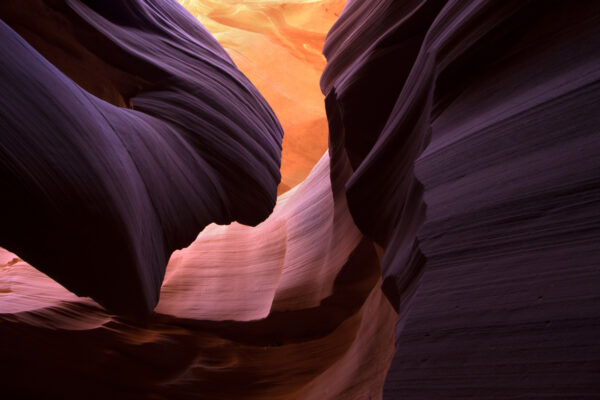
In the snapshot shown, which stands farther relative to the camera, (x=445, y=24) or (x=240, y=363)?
(x=240, y=363)

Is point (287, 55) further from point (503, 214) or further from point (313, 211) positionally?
point (503, 214)

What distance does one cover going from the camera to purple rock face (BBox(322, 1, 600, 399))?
888mm

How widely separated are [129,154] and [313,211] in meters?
2.16

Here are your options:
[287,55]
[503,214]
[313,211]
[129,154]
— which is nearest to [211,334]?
[313,211]

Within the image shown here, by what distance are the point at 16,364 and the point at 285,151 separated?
5.11m

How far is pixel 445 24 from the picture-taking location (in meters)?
1.59

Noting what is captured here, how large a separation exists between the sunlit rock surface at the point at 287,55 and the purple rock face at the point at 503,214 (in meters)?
5.83

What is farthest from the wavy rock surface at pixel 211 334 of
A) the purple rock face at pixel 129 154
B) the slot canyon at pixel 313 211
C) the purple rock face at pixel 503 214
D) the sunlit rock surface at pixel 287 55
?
the sunlit rock surface at pixel 287 55

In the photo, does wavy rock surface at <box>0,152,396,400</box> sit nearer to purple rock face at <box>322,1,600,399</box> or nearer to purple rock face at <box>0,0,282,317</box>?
purple rock face at <box>0,0,282,317</box>

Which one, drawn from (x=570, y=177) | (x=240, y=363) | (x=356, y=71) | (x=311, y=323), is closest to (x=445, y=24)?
(x=356, y=71)

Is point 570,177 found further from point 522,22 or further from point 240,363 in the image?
point 240,363

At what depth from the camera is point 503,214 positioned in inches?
42.4

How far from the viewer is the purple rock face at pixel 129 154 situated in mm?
1382

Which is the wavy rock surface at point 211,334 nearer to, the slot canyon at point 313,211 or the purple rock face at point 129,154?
the slot canyon at point 313,211
